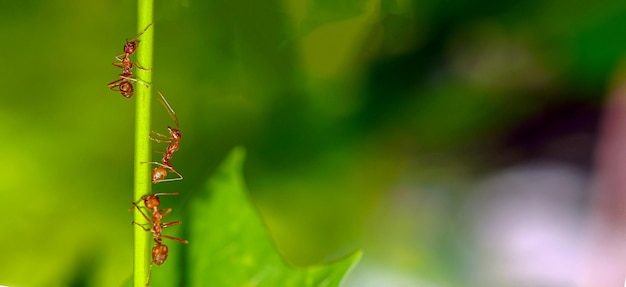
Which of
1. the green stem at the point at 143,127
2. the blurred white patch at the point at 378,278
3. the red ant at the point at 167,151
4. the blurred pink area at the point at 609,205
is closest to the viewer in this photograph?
the green stem at the point at 143,127

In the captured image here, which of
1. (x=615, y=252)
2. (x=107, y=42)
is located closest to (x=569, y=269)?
(x=615, y=252)

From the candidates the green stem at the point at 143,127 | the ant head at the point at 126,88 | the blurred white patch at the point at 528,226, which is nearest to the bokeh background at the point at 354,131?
the blurred white patch at the point at 528,226

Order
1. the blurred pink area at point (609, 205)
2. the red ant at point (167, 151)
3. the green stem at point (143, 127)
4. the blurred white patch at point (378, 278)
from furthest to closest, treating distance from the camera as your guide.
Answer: the blurred white patch at point (378, 278), the blurred pink area at point (609, 205), the red ant at point (167, 151), the green stem at point (143, 127)

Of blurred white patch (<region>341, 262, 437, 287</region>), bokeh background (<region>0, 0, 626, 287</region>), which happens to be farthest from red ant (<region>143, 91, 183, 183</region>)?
blurred white patch (<region>341, 262, 437, 287</region>)

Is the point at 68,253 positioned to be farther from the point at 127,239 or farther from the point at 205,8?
the point at 205,8

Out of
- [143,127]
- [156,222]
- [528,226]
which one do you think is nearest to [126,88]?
[156,222]

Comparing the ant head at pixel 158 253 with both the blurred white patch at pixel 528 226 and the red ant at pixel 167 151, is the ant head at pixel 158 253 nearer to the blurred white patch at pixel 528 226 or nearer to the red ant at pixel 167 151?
the red ant at pixel 167 151
